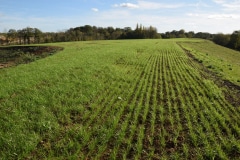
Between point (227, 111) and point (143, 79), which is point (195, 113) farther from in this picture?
point (143, 79)

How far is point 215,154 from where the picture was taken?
506 centimetres

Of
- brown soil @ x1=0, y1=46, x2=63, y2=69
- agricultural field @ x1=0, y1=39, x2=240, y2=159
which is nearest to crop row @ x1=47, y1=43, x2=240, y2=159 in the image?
agricultural field @ x1=0, y1=39, x2=240, y2=159

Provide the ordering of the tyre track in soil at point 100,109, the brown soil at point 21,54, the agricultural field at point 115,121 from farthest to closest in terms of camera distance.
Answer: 1. the brown soil at point 21,54
2. the tyre track in soil at point 100,109
3. the agricultural field at point 115,121

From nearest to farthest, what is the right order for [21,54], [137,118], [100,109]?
[137,118] < [100,109] < [21,54]

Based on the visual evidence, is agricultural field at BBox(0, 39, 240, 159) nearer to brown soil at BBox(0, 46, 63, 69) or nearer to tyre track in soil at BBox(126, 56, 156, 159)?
tyre track in soil at BBox(126, 56, 156, 159)

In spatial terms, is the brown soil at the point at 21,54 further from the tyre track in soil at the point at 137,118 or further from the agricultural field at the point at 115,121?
the tyre track in soil at the point at 137,118

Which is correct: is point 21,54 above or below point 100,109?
above

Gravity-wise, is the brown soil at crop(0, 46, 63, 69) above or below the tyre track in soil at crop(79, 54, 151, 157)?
above

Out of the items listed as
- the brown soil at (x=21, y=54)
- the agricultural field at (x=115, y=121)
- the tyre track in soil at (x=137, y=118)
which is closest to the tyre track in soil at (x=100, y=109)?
the agricultural field at (x=115, y=121)

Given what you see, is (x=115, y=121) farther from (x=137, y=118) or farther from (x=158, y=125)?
(x=158, y=125)

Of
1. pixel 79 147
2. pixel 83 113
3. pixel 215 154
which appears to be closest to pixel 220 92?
pixel 215 154

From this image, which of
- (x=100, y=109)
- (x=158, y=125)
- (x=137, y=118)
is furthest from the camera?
(x=100, y=109)

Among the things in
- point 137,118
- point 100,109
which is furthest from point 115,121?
point 100,109

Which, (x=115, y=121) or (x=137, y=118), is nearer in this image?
(x=115, y=121)
